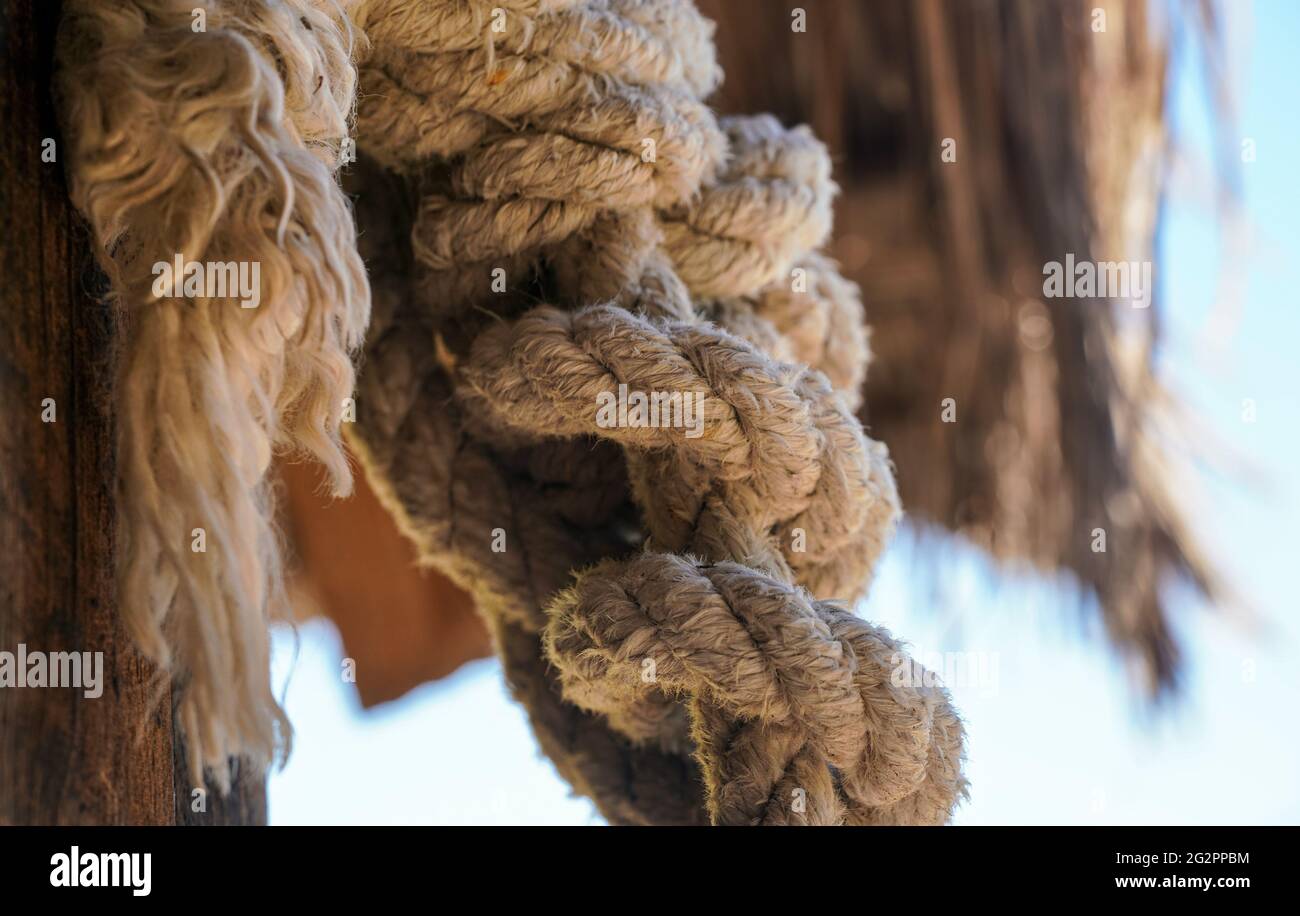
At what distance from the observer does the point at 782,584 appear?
507 mm

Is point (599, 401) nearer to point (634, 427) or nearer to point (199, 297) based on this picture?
point (634, 427)

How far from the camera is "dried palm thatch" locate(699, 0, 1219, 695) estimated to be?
3.51 ft

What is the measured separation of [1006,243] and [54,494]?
938 mm

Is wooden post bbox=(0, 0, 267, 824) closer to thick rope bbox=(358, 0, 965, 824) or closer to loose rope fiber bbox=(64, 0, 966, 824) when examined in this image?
loose rope fiber bbox=(64, 0, 966, 824)

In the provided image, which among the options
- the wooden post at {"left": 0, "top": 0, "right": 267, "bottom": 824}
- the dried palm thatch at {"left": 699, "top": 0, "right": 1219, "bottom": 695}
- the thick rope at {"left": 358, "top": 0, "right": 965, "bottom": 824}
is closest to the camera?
the wooden post at {"left": 0, "top": 0, "right": 267, "bottom": 824}

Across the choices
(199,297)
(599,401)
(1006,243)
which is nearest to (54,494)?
(199,297)

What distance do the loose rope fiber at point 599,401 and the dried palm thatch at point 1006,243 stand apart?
0.49m

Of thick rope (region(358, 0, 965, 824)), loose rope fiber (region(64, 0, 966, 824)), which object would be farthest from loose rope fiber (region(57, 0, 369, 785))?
thick rope (region(358, 0, 965, 824))

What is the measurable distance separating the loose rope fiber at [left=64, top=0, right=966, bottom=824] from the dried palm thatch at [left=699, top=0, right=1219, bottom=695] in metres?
0.49

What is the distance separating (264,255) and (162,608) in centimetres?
12

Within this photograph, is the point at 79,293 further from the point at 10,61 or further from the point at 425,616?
the point at 425,616

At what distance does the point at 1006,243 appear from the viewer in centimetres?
117
